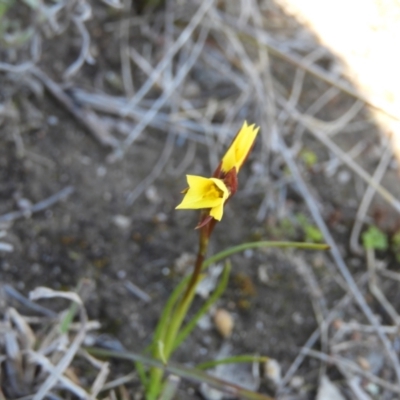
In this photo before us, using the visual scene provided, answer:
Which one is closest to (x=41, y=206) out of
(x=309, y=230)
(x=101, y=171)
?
(x=101, y=171)

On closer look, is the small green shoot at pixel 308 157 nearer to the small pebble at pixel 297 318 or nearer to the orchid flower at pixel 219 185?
the small pebble at pixel 297 318

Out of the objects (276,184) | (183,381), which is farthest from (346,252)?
(183,381)

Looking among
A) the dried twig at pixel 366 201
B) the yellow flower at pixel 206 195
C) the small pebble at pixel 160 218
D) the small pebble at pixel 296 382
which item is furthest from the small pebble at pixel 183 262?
the yellow flower at pixel 206 195

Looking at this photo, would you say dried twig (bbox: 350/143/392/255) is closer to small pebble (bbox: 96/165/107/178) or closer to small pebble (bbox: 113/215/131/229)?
small pebble (bbox: 113/215/131/229)

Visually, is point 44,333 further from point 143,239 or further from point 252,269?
point 252,269

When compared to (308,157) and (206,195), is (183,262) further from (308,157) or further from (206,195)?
(206,195)

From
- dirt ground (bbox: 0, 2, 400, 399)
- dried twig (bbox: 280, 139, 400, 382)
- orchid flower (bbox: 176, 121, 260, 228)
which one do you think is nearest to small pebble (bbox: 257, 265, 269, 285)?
dirt ground (bbox: 0, 2, 400, 399)
